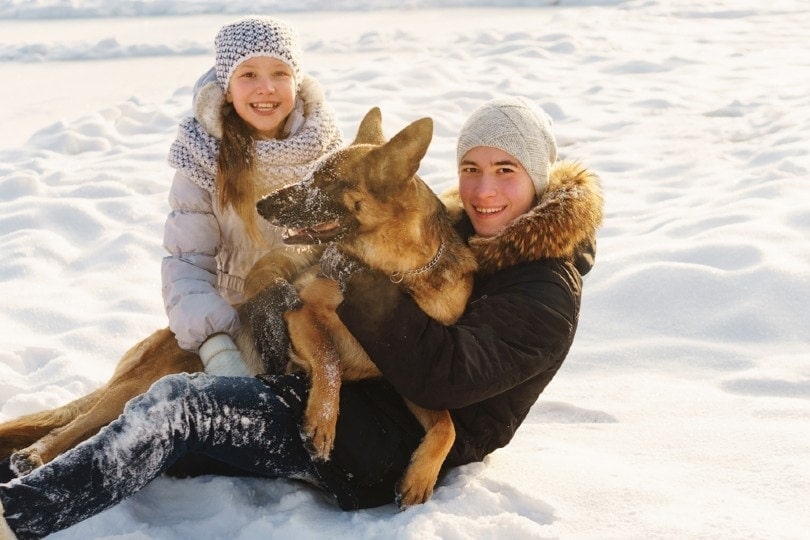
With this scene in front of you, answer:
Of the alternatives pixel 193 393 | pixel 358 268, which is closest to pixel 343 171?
pixel 358 268

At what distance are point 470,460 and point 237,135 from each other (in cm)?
175

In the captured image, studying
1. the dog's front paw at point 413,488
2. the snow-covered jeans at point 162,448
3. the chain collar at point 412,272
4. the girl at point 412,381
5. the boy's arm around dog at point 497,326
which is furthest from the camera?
the chain collar at point 412,272

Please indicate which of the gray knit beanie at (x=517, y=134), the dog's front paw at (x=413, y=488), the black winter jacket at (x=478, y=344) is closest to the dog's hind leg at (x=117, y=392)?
the black winter jacket at (x=478, y=344)

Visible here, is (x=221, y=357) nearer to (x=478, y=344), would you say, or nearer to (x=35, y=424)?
(x=35, y=424)

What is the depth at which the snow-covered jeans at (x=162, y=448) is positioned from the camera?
2.37 meters

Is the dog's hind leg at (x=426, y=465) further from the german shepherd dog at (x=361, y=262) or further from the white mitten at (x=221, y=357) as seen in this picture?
the white mitten at (x=221, y=357)

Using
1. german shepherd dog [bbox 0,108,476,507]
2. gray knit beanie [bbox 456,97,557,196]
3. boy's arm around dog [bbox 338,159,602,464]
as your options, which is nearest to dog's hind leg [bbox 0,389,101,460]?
german shepherd dog [bbox 0,108,476,507]


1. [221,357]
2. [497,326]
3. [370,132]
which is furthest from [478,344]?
[221,357]

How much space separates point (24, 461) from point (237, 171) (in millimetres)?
1452

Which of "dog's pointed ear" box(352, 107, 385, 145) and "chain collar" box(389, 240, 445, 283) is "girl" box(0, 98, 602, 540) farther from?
"dog's pointed ear" box(352, 107, 385, 145)

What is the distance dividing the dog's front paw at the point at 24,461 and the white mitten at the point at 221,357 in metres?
0.70

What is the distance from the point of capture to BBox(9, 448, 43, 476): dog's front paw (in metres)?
2.86

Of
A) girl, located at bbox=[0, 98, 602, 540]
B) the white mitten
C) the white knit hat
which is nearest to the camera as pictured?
girl, located at bbox=[0, 98, 602, 540]

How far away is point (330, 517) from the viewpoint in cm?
282
